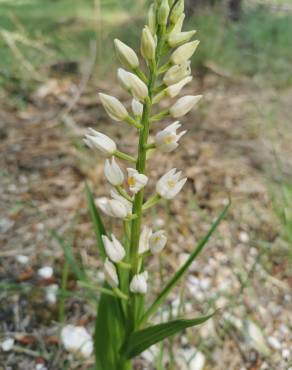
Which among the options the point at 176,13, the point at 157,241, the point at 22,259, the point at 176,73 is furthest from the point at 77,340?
the point at 176,13

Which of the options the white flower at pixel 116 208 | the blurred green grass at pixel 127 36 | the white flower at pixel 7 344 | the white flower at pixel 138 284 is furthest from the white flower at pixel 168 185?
the blurred green grass at pixel 127 36

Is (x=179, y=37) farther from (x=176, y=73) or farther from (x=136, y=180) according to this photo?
(x=136, y=180)

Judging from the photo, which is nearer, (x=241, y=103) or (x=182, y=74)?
(x=182, y=74)

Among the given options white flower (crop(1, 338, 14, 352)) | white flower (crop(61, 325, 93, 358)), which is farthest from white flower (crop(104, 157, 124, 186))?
white flower (crop(1, 338, 14, 352))

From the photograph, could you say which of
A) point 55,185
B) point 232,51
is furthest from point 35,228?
point 232,51

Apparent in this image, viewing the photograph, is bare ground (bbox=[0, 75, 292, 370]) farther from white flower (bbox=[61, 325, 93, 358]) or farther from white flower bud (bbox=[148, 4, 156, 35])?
white flower bud (bbox=[148, 4, 156, 35])

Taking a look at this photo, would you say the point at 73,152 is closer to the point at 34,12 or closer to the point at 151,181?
the point at 151,181

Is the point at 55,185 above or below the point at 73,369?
above
